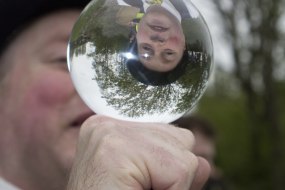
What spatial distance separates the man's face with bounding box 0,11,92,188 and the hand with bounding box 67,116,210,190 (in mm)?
862

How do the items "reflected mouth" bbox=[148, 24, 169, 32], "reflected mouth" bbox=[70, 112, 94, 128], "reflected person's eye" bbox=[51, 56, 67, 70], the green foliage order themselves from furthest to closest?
the green foliage → "reflected person's eye" bbox=[51, 56, 67, 70] → "reflected mouth" bbox=[70, 112, 94, 128] → "reflected mouth" bbox=[148, 24, 169, 32]

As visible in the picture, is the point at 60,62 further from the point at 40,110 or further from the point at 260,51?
the point at 260,51

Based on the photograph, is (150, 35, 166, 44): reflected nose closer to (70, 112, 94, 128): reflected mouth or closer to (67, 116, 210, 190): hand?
(67, 116, 210, 190): hand

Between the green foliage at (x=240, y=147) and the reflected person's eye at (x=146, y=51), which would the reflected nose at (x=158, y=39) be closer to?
the reflected person's eye at (x=146, y=51)

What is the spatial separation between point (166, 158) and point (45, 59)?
1.19 meters

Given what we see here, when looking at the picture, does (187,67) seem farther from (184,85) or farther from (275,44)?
(275,44)

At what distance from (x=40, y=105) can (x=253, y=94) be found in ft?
25.9

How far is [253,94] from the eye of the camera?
9625 millimetres

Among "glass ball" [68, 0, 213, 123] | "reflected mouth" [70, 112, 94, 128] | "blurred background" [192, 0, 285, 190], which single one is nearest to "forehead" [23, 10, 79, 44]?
"reflected mouth" [70, 112, 94, 128]

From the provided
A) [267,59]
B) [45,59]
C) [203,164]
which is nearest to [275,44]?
[267,59]

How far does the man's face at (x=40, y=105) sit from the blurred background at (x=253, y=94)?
22.6 feet

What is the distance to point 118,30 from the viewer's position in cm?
100

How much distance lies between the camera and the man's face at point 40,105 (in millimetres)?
1983

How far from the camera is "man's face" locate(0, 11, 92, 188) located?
1.98m
